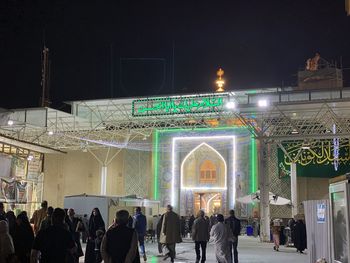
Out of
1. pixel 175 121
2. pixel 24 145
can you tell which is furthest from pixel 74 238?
pixel 175 121

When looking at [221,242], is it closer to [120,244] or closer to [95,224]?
[95,224]

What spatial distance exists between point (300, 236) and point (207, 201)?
1234 centimetres

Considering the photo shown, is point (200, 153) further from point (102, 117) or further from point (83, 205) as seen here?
point (83, 205)

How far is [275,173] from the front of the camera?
1069 inches

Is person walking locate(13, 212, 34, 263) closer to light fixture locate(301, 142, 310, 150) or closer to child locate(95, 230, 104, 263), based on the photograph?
child locate(95, 230, 104, 263)

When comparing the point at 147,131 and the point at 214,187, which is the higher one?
the point at 147,131

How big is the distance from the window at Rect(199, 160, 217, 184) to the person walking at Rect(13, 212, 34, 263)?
21.8 m

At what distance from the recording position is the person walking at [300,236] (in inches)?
652

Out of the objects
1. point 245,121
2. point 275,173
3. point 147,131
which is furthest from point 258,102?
point 147,131

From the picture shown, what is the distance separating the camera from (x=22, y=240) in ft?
23.5

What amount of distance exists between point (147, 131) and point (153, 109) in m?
5.32

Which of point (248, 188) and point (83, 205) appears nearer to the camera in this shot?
point (83, 205)

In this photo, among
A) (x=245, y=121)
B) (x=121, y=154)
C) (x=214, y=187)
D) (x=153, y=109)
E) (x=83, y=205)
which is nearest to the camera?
(x=83, y=205)

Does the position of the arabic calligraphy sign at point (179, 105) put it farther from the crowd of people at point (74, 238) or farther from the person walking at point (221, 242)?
the person walking at point (221, 242)
